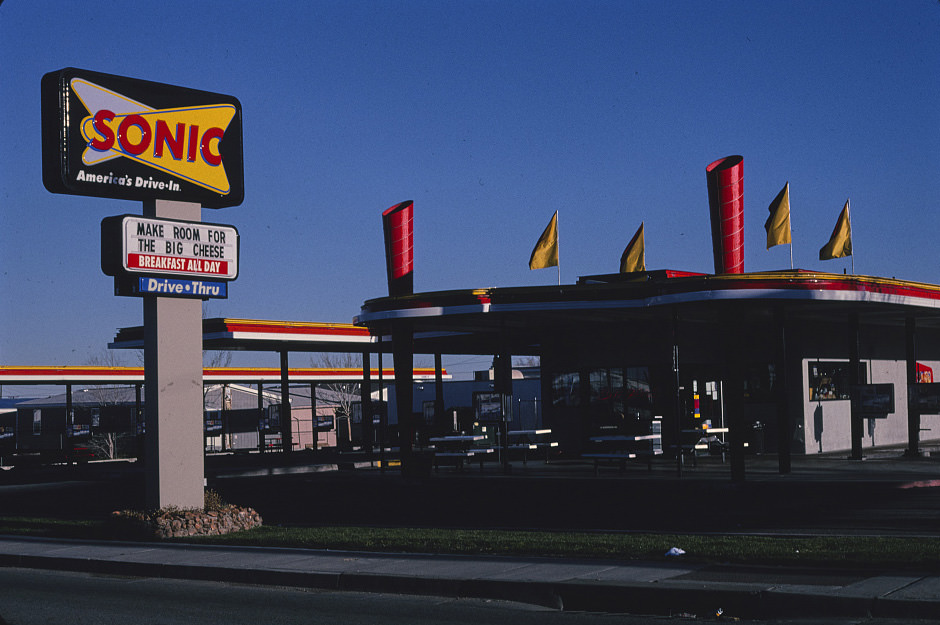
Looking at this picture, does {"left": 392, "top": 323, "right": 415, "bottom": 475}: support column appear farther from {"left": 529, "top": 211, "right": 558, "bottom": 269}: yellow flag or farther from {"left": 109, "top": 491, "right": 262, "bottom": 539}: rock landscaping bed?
{"left": 109, "top": 491, "right": 262, "bottom": 539}: rock landscaping bed

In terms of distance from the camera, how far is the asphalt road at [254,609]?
9305 millimetres

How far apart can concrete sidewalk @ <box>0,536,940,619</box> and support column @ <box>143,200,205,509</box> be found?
1976 millimetres

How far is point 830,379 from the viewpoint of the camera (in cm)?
2805

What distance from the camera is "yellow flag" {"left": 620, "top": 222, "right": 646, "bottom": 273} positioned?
28859mm

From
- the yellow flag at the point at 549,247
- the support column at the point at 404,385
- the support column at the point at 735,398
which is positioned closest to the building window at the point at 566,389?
the yellow flag at the point at 549,247

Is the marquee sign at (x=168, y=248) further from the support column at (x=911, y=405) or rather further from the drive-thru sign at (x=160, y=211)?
the support column at (x=911, y=405)

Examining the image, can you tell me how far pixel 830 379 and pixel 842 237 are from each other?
4.32 meters

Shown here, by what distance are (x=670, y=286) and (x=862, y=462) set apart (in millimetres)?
6419

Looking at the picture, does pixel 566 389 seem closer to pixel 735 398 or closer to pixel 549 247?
pixel 549 247

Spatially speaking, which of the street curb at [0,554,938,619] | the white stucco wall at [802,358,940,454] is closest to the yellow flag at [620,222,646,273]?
the white stucco wall at [802,358,940,454]

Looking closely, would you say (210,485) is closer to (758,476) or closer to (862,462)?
(758,476)

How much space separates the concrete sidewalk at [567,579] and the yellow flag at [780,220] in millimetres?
14705

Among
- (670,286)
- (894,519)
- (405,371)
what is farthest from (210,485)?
(894,519)

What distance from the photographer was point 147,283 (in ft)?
52.4
